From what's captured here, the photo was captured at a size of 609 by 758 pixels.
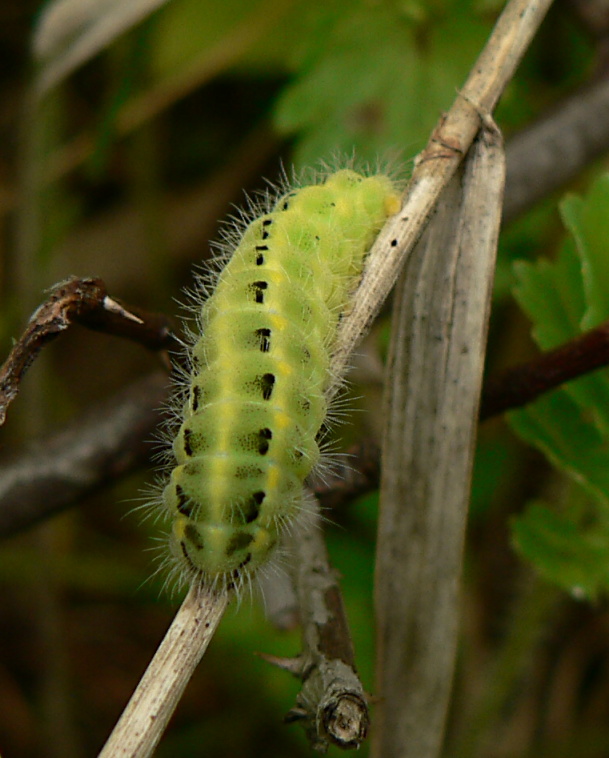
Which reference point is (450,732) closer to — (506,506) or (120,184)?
(506,506)

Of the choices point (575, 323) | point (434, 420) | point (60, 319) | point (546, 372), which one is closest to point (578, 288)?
point (575, 323)

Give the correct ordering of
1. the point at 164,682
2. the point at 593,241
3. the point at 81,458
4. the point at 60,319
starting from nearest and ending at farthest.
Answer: the point at 164,682
the point at 60,319
the point at 593,241
the point at 81,458

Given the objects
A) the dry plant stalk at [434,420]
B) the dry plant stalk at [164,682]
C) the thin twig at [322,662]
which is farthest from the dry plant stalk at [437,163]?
the dry plant stalk at [164,682]

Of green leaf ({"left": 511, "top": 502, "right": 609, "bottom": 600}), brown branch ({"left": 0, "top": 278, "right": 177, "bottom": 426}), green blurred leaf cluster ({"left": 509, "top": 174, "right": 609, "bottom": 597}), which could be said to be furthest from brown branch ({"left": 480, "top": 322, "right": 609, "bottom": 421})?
brown branch ({"left": 0, "top": 278, "right": 177, "bottom": 426})

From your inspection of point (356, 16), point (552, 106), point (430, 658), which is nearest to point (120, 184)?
point (356, 16)

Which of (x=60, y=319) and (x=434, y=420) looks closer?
(x=60, y=319)

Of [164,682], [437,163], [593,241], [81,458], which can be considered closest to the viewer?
[164,682]

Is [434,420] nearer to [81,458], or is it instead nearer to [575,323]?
[575,323]
